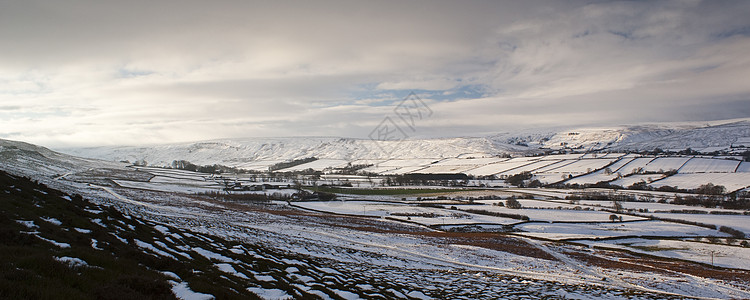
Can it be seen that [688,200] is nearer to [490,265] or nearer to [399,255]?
[490,265]

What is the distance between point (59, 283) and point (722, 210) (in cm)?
10268

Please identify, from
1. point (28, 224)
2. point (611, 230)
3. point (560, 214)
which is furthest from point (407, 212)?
point (28, 224)

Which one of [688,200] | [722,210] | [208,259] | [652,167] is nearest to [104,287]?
[208,259]

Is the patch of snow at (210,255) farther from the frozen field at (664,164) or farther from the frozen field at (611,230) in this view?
the frozen field at (664,164)

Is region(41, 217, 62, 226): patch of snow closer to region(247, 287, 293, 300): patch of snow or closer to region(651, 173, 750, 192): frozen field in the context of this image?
region(247, 287, 293, 300): patch of snow

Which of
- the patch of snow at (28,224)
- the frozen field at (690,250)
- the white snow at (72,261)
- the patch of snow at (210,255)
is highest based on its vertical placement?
the patch of snow at (28,224)

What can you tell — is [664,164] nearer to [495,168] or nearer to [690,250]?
[495,168]

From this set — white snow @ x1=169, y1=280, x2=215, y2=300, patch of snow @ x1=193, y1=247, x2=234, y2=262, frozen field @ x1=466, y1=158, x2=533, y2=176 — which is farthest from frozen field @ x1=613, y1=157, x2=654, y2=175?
white snow @ x1=169, y1=280, x2=215, y2=300

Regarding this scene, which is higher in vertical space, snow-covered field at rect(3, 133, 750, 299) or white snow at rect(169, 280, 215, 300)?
white snow at rect(169, 280, 215, 300)

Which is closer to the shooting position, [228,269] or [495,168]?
[228,269]

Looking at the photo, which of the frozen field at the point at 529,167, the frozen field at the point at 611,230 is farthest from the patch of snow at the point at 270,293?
the frozen field at the point at 529,167

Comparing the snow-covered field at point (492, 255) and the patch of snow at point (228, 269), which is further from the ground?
the patch of snow at point (228, 269)

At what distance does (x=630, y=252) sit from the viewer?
4334 centimetres

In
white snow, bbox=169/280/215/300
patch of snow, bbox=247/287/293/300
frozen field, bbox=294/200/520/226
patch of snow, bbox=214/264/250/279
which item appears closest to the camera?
white snow, bbox=169/280/215/300
